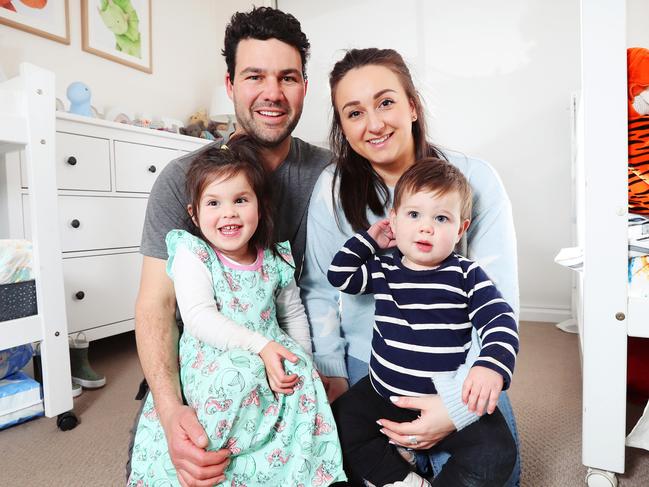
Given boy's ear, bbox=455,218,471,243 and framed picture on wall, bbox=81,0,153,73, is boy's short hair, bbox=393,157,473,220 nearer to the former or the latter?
boy's ear, bbox=455,218,471,243

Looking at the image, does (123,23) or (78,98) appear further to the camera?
(123,23)

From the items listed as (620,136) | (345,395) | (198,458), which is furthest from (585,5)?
(198,458)

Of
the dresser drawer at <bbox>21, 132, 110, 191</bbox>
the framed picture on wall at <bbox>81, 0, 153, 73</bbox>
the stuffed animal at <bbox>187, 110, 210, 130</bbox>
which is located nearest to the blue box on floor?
the dresser drawer at <bbox>21, 132, 110, 191</bbox>

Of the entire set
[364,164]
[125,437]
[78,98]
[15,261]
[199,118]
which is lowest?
[125,437]

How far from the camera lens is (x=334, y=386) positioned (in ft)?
3.46

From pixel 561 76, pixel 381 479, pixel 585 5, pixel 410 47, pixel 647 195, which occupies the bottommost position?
pixel 381 479

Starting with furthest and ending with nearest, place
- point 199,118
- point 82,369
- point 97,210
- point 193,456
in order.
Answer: point 199,118, point 97,210, point 82,369, point 193,456

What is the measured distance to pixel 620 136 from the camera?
1004 millimetres

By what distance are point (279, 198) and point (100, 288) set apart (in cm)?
111

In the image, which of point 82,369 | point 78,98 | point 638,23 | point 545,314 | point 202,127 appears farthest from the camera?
point 202,127

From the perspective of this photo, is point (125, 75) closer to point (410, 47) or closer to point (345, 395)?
point (410, 47)

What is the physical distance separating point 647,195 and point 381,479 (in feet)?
2.81

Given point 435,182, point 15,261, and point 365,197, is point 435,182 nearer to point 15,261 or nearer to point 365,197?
point 365,197

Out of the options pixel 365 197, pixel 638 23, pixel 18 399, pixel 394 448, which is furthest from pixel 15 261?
pixel 638 23
